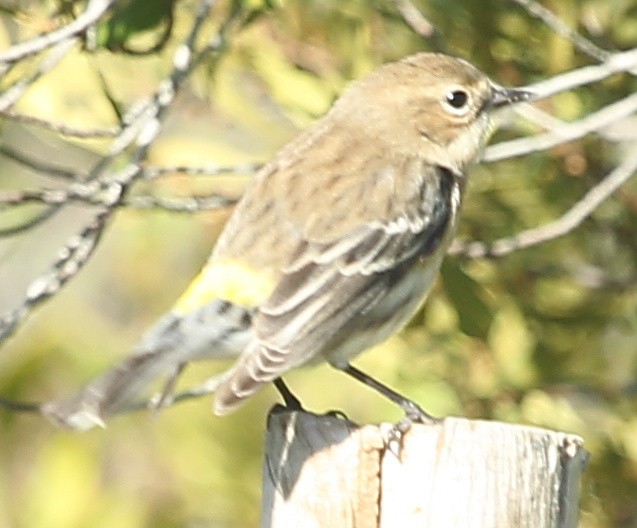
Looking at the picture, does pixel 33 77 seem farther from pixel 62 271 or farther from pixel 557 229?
pixel 557 229

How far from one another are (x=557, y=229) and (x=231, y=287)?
1.17 metres

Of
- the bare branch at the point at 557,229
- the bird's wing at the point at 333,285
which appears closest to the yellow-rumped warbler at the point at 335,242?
the bird's wing at the point at 333,285

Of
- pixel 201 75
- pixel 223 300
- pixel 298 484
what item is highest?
pixel 201 75

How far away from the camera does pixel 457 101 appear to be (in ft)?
19.2

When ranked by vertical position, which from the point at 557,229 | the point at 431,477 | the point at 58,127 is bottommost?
the point at 431,477

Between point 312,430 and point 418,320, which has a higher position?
point 418,320

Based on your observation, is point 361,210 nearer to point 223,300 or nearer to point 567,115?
point 223,300

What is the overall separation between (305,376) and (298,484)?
2.76 meters

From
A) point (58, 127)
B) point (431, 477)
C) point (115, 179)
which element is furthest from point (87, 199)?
point (431, 477)

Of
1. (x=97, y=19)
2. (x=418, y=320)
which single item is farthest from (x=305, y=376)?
(x=97, y=19)

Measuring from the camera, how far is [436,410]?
6090mm

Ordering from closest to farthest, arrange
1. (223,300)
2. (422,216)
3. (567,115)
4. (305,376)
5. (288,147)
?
(223,300) → (422,216) → (288,147) → (567,115) → (305,376)

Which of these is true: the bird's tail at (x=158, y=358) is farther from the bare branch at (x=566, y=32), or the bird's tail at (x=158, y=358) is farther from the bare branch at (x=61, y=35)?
the bare branch at (x=566, y=32)

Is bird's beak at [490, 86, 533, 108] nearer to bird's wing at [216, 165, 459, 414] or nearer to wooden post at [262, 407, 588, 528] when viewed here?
bird's wing at [216, 165, 459, 414]
